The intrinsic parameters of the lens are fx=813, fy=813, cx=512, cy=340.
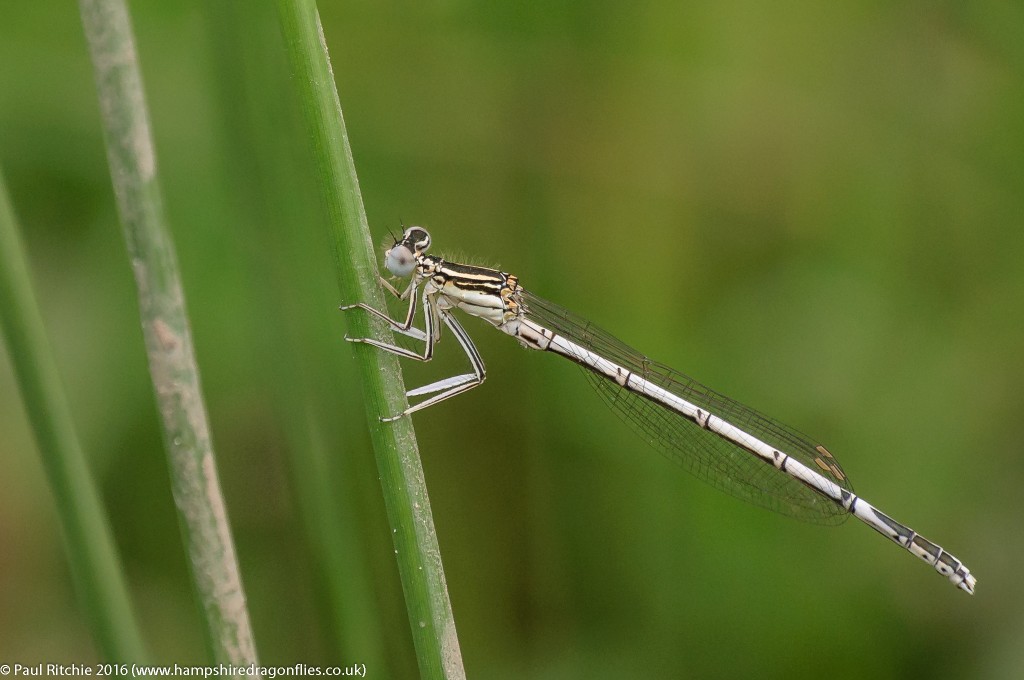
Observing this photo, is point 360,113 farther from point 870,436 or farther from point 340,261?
point 870,436

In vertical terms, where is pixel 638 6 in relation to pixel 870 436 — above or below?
above

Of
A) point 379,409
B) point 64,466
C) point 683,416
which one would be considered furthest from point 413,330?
point 683,416

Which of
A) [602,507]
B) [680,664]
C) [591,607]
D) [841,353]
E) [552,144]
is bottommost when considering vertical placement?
[680,664]

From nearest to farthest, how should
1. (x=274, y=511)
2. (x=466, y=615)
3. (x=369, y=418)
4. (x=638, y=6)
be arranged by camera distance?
1. (x=369, y=418)
2. (x=274, y=511)
3. (x=466, y=615)
4. (x=638, y=6)

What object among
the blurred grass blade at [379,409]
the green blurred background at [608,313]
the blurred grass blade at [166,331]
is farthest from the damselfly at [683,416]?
the blurred grass blade at [166,331]

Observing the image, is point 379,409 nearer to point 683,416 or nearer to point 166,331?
point 166,331

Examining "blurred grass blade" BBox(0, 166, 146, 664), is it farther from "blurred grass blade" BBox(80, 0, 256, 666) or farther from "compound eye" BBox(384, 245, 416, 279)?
"compound eye" BBox(384, 245, 416, 279)

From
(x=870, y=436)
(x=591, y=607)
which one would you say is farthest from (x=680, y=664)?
(x=870, y=436)

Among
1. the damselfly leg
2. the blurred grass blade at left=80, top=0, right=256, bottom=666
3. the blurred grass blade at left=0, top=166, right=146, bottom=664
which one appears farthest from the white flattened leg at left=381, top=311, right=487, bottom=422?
the blurred grass blade at left=0, top=166, right=146, bottom=664
